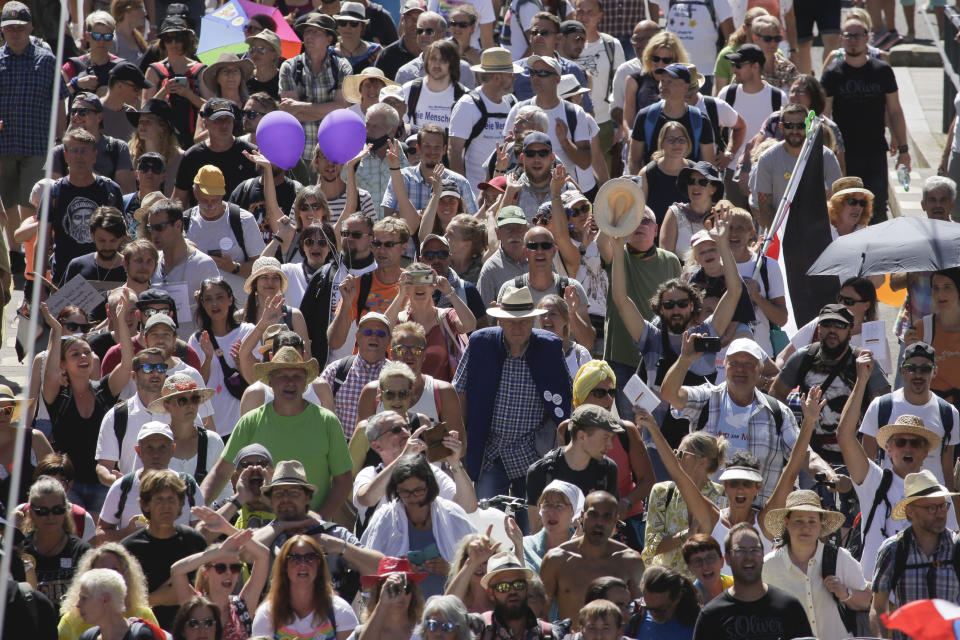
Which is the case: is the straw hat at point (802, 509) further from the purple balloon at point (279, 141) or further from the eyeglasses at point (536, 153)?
the purple balloon at point (279, 141)

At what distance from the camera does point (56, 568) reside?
8.40m

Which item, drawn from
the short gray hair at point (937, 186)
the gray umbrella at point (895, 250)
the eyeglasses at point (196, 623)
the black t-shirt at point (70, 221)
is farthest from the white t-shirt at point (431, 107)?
the eyeglasses at point (196, 623)

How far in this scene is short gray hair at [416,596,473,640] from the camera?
296 inches

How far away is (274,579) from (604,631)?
57.3 inches

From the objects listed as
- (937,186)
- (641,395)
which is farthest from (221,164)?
(937,186)

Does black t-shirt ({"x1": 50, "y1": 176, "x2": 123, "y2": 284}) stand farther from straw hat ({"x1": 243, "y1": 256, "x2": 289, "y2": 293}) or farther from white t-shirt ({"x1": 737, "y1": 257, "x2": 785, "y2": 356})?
white t-shirt ({"x1": 737, "y1": 257, "x2": 785, "y2": 356})

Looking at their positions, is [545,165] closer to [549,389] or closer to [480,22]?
[549,389]

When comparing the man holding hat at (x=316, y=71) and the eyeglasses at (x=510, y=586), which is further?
the man holding hat at (x=316, y=71)

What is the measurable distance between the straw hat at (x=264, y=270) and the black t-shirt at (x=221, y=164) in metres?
1.86

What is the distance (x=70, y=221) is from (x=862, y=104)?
241 inches

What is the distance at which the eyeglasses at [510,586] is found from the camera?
25.5ft

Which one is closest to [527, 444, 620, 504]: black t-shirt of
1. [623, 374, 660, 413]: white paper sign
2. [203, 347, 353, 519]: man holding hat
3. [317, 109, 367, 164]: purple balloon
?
[623, 374, 660, 413]: white paper sign

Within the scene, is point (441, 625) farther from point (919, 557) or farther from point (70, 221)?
point (70, 221)

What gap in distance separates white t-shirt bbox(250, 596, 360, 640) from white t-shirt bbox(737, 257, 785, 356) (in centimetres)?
379
